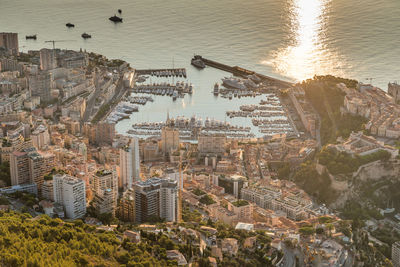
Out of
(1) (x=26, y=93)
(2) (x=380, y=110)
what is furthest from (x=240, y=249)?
(1) (x=26, y=93)

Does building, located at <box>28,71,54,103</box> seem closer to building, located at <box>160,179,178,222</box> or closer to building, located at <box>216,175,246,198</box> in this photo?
building, located at <box>216,175,246,198</box>

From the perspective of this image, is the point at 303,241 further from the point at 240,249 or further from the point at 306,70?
the point at 306,70

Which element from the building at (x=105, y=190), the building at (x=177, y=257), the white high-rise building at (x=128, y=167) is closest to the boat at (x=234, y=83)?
the white high-rise building at (x=128, y=167)

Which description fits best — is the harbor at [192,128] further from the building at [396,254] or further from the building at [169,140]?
the building at [396,254]

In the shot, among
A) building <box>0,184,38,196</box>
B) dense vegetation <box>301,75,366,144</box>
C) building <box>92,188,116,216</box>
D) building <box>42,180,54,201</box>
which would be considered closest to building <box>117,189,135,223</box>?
building <box>92,188,116,216</box>

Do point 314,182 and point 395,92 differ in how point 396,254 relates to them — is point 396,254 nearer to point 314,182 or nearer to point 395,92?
point 314,182

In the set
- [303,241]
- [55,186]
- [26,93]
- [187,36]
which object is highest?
[187,36]
